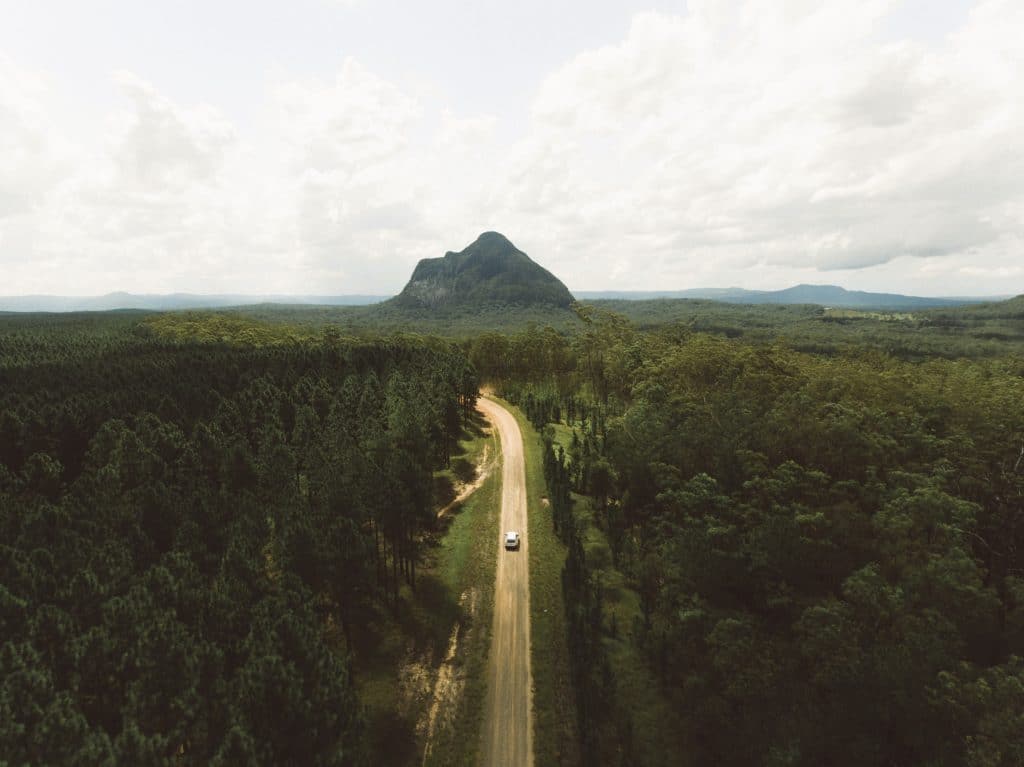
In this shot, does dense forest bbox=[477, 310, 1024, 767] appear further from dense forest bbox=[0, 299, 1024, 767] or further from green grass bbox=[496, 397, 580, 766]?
green grass bbox=[496, 397, 580, 766]

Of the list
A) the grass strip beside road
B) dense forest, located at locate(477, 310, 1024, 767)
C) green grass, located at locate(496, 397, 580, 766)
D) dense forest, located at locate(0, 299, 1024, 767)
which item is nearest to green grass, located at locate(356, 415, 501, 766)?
the grass strip beside road

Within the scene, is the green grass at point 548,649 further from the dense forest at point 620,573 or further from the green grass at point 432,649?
the green grass at point 432,649

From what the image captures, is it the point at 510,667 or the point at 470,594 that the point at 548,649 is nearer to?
the point at 510,667

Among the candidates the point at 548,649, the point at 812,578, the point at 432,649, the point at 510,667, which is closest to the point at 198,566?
the point at 432,649

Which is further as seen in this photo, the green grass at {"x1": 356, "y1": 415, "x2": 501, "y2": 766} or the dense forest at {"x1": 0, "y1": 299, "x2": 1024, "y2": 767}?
the green grass at {"x1": 356, "y1": 415, "x2": 501, "y2": 766}

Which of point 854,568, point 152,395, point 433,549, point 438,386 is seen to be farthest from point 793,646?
point 152,395
